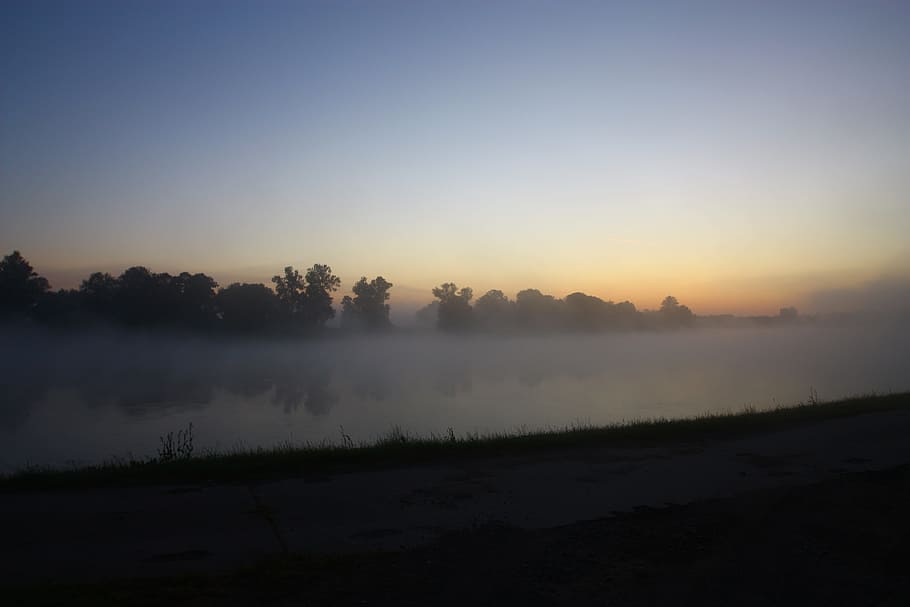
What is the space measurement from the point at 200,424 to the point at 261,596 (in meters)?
20.1

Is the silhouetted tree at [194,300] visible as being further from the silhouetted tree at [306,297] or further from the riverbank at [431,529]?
the riverbank at [431,529]

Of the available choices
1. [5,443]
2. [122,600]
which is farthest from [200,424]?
[122,600]

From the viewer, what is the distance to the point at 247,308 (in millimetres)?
76312

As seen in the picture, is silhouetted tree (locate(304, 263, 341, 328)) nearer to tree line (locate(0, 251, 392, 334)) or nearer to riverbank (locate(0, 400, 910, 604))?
tree line (locate(0, 251, 392, 334))

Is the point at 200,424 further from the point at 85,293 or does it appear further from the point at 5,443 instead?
the point at 85,293

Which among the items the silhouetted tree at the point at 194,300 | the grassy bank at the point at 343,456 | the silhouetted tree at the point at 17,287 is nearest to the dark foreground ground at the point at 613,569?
the grassy bank at the point at 343,456

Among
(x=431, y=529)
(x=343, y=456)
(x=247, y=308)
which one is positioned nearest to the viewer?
(x=431, y=529)

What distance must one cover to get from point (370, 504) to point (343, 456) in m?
2.82

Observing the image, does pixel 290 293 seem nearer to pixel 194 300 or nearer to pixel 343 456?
pixel 194 300

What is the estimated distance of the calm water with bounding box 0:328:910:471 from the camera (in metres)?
20.7

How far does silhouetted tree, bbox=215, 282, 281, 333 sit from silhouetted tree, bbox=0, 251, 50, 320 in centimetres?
1971

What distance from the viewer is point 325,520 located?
7238mm

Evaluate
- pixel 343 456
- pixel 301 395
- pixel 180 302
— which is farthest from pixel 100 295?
pixel 343 456

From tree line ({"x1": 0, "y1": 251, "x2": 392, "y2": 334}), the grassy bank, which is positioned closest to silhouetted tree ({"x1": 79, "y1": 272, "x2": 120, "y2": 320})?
tree line ({"x1": 0, "y1": 251, "x2": 392, "y2": 334})
